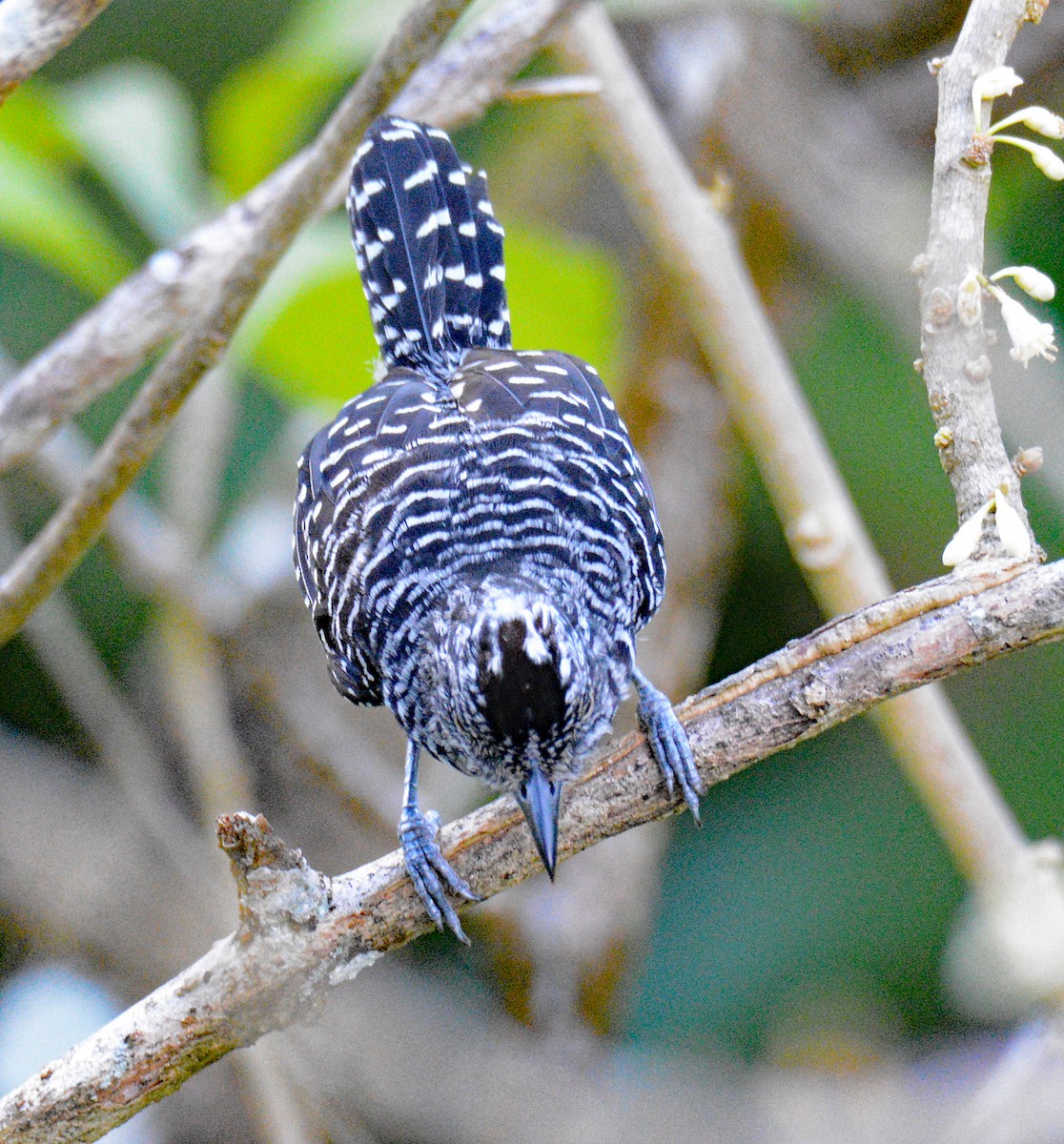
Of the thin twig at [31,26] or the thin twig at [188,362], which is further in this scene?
the thin twig at [188,362]

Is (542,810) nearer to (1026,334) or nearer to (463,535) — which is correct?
(463,535)

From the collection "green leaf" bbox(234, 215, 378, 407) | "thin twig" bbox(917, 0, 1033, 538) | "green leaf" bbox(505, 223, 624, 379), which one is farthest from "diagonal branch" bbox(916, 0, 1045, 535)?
"green leaf" bbox(234, 215, 378, 407)

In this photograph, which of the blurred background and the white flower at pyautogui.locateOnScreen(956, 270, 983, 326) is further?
the blurred background

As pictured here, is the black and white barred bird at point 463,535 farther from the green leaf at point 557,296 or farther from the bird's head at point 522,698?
the green leaf at point 557,296

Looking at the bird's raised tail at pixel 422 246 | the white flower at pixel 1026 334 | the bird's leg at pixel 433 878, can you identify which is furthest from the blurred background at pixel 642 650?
the white flower at pixel 1026 334

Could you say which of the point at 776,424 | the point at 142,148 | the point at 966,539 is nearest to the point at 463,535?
the point at 776,424

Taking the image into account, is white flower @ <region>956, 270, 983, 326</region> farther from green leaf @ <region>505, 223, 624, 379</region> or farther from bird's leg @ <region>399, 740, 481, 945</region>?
green leaf @ <region>505, 223, 624, 379</region>
